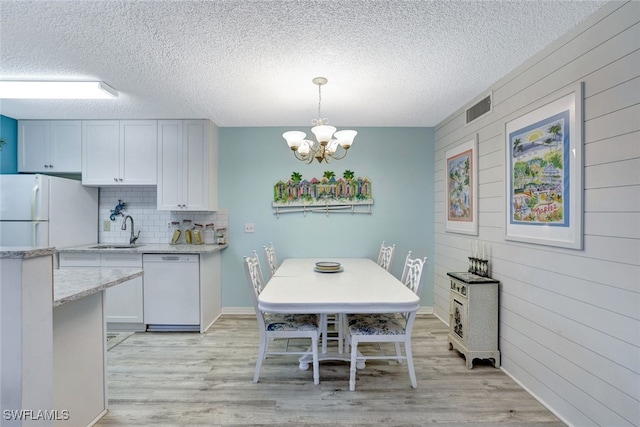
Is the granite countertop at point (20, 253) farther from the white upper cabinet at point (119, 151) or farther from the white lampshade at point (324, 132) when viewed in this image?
the white upper cabinet at point (119, 151)

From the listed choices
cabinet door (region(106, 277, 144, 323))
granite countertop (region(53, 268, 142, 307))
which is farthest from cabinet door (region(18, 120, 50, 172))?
granite countertop (region(53, 268, 142, 307))

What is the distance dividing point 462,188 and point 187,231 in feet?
10.6

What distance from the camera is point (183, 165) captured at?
11.8 feet

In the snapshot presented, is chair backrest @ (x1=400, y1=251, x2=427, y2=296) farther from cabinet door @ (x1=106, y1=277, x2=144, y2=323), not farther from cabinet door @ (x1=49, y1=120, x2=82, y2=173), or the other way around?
cabinet door @ (x1=49, y1=120, x2=82, y2=173)

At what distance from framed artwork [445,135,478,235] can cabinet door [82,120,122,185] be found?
381 cm

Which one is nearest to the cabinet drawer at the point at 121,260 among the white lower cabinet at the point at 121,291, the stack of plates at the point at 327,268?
the white lower cabinet at the point at 121,291

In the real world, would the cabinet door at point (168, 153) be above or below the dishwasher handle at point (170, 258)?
above

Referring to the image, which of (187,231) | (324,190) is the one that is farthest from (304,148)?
(187,231)

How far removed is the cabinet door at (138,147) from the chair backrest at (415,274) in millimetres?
3023

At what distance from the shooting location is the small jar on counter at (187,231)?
3840mm

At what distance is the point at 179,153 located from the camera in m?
3.61

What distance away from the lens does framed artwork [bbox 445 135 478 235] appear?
2.95 metres

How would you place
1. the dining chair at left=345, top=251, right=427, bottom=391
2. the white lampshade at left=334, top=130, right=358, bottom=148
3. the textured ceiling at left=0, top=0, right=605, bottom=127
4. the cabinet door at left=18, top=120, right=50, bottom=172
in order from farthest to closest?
the cabinet door at left=18, top=120, right=50, bottom=172
the white lampshade at left=334, top=130, right=358, bottom=148
the dining chair at left=345, top=251, right=427, bottom=391
the textured ceiling at left=0, top=0, right=605, bottom=127

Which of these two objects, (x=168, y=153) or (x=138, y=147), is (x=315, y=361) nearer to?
(x=168, y=153)
